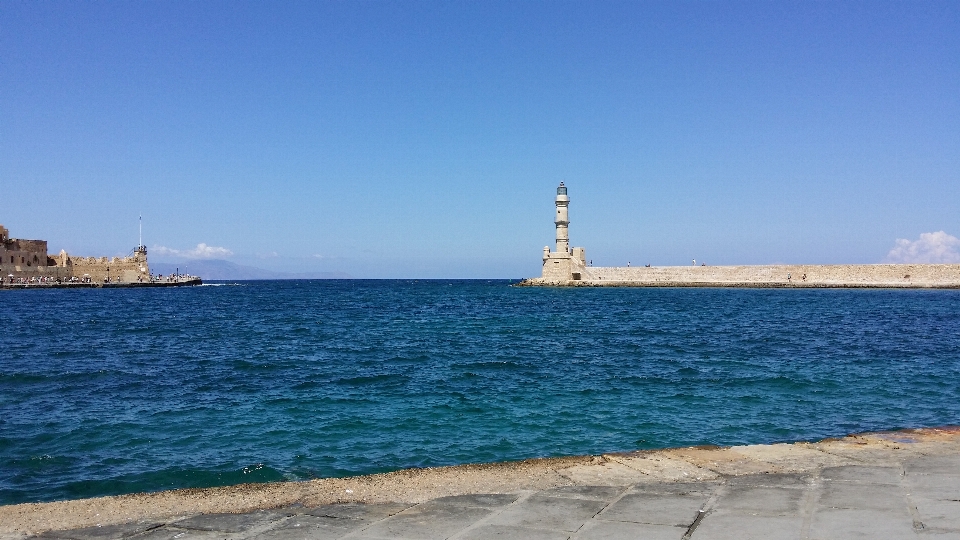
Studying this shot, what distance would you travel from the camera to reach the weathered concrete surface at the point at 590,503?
444cm

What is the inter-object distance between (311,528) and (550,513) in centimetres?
159

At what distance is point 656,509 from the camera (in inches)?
191

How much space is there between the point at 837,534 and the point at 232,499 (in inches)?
179

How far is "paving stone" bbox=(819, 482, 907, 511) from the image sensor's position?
186 inches

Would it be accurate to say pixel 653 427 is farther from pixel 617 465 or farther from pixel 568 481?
pixel 568 481

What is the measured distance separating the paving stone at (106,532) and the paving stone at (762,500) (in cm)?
390

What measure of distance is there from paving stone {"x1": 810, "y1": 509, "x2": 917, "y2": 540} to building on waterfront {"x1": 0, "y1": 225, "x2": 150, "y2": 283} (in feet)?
307

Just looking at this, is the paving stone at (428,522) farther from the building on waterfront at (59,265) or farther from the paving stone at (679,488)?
the building on waterfront at (59,265)

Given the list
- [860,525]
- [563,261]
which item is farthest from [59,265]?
[860,525]

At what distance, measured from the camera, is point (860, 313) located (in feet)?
119

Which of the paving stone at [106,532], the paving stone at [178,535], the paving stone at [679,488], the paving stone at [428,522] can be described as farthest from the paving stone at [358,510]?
the paving stone at [679,488]

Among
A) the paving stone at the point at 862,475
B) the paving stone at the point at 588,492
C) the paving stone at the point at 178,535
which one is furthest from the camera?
the paving stone at the point at 862,475

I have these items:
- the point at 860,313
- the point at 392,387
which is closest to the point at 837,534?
the point at 392,387

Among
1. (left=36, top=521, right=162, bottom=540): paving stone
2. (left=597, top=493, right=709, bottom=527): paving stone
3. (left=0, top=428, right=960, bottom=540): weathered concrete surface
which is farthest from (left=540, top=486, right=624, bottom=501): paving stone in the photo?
(left=36, top=521, right=162, bottom=540): paving stone
